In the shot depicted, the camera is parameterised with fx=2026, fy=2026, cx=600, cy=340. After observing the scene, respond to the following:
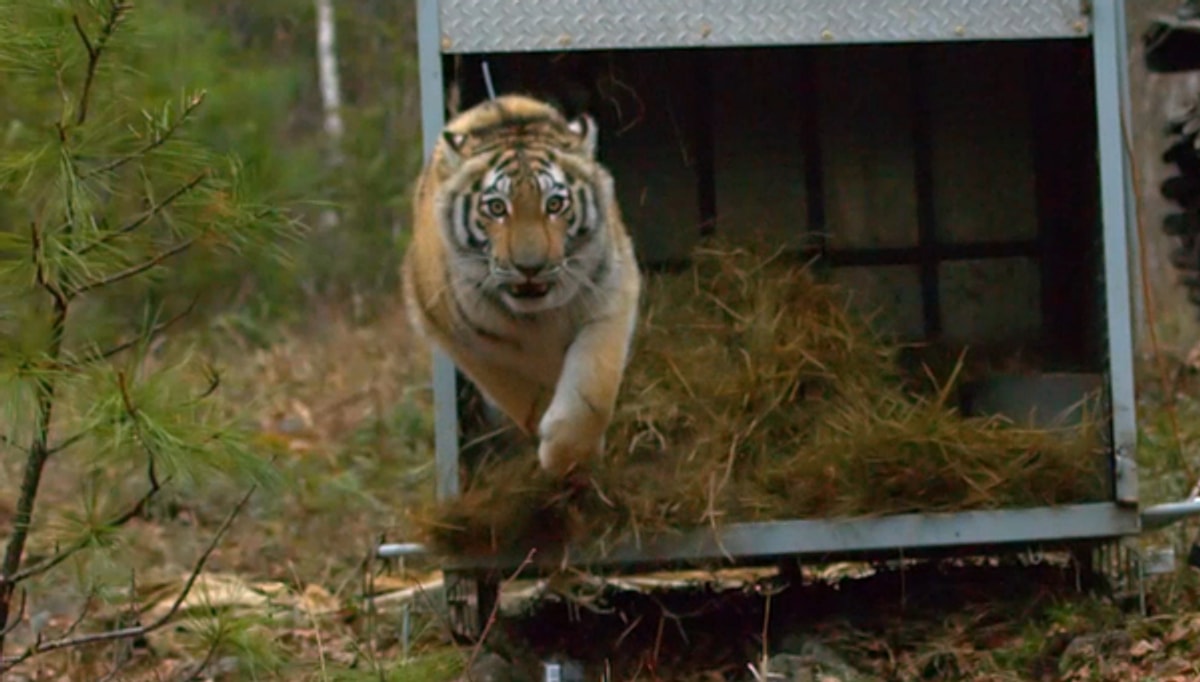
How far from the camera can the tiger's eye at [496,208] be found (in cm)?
584

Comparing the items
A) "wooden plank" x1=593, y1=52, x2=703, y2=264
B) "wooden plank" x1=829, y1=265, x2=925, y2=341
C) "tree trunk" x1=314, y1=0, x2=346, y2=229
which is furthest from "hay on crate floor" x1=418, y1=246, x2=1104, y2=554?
"tree trunk" x1=314, y1=0, x2=346, y2=229

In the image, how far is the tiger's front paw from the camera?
5.85 metres

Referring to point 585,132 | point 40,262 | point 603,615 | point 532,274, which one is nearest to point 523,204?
point 532,274

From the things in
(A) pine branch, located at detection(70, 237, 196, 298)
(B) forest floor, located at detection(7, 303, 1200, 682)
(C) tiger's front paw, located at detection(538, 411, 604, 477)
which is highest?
(A) pine branch, located at detection(70, 237, 196, 298)

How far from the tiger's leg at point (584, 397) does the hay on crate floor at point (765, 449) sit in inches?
5.6

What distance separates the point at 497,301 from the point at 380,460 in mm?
4502

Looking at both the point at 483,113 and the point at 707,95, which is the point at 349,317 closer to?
the point at 707,95

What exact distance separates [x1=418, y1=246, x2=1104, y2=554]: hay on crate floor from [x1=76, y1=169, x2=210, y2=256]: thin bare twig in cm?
130

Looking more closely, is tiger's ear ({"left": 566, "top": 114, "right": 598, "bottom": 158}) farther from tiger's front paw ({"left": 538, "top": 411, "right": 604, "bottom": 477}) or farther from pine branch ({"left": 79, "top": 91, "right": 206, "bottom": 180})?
pine branch ({"left": 79, "top": 91, "right": 206, "bottom": 180})

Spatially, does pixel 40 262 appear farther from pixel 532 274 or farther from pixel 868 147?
pixel 868 147

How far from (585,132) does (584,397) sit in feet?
2.88

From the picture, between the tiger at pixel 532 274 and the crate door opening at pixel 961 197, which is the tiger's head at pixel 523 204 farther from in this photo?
the crate door opening at pixel 961 197

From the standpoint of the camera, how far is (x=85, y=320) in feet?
20.1

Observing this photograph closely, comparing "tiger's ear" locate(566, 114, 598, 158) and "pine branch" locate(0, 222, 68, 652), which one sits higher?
"tiger's ear" locate(566, 114, 598, 158)
